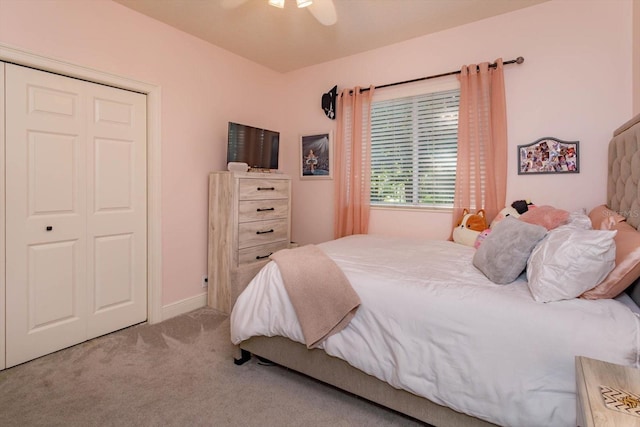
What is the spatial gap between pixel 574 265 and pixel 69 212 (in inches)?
119

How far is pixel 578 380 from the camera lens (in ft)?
3.14

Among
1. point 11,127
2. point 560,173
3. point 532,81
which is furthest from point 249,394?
point 532,81

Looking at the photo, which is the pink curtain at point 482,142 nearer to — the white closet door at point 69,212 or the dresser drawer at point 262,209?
the dresser drawer at point 262,209

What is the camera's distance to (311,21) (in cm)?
286

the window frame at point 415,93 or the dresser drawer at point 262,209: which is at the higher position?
the window frame at point 415,93

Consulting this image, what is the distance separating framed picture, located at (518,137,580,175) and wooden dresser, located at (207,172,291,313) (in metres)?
2.24

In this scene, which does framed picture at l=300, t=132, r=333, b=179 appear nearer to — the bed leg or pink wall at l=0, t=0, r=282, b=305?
pink wall at l=0, t=0, r=282, b=305

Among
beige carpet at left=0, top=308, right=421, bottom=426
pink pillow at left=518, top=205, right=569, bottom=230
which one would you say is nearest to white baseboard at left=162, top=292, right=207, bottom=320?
beige carpet at left=0, top=308, right=421, bottom=426

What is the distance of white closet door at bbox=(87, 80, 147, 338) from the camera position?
2.51 meters

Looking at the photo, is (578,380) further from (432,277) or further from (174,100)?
(174,100)

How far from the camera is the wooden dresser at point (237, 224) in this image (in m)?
3.01

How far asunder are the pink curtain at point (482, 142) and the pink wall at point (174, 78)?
7.34 ft

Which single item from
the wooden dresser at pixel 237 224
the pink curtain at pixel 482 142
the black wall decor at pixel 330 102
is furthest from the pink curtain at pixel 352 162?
the pink curtain at pixel 482 142

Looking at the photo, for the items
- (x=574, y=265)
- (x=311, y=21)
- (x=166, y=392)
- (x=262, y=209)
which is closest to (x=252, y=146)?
(x=262, y=209)
